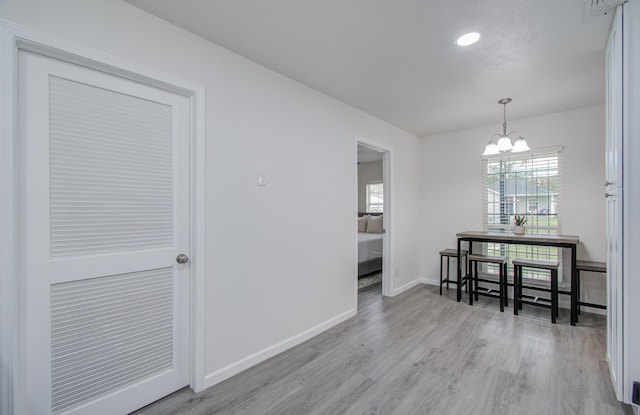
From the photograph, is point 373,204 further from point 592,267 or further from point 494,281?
point 592,267

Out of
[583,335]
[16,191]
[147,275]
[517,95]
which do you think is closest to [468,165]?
[517,95]

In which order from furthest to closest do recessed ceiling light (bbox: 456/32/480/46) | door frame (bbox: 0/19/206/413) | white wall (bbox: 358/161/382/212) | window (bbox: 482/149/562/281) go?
white wall (bbox: 358/161/382/212) → window (bbox: 482/149/562/281) → recessed ceiling light (bbox: 456/32/480/46) → door frame (bbox: 0/19/206/413)

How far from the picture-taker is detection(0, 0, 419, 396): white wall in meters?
1.73

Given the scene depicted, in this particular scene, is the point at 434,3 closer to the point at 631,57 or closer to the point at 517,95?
the point at 631,57

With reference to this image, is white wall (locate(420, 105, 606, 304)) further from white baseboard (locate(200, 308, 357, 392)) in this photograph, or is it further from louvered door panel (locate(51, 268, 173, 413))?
louvered door panel (locate(51, 268, 173, 413))

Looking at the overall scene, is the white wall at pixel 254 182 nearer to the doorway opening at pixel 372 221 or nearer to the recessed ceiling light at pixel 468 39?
the doorway opening at pixel 372 221

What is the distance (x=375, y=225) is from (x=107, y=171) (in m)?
5.46

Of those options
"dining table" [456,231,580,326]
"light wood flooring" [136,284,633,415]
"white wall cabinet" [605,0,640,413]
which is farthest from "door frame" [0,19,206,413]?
"dining table" [456,231,580,326]

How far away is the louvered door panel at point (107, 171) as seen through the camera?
1573 millimetres

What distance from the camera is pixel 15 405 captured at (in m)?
1.43

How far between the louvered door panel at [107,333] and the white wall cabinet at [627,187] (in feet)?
9.69

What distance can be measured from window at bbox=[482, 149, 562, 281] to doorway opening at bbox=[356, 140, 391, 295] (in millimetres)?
1551

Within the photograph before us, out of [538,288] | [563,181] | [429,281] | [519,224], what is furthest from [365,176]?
[538,288]

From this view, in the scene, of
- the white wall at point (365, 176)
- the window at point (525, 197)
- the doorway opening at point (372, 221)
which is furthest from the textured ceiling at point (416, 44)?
the white wall at point (365, 176)
